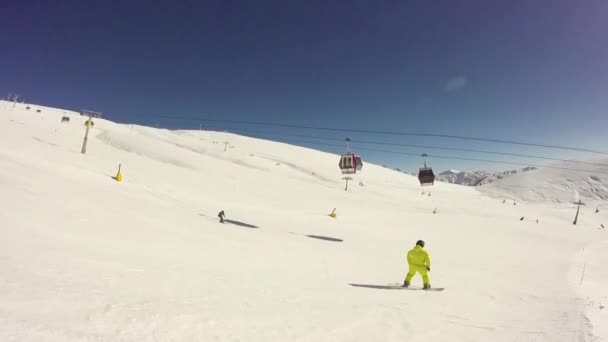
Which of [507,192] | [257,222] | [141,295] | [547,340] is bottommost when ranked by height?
[257,222]

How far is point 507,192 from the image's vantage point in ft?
316

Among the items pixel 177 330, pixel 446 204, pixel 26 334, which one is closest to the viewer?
pixel 26 334

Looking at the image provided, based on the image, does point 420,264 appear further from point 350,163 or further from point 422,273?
point 350,163

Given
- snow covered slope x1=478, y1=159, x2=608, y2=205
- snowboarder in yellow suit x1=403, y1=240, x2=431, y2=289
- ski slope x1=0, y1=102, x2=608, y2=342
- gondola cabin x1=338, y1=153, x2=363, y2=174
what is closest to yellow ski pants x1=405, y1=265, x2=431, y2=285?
snowboarder in yellow suit x1=403, y1=240, x2=431, y2=289

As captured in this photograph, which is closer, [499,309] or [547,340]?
[547,340]

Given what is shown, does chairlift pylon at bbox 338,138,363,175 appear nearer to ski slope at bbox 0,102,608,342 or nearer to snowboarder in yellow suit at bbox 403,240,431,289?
ski slope at bbox 0,102,608,342

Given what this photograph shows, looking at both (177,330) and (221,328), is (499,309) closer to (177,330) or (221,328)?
(221,328)

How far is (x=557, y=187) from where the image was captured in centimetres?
9806

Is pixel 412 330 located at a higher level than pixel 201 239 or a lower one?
higher

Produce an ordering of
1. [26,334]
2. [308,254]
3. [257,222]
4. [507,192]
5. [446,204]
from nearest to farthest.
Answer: [26,334] < [308,254] < [257,222] < [446,204] < [507,192]

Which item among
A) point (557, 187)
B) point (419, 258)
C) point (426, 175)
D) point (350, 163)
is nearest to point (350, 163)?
point (350, 163)

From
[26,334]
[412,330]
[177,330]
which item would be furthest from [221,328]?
[412,330]

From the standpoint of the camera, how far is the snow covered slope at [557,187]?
3583 inches

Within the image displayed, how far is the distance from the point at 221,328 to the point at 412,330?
3.38 meters
